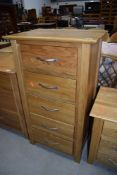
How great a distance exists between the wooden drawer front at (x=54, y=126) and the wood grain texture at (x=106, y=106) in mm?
252

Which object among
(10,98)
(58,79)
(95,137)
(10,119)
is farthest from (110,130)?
(10,119)

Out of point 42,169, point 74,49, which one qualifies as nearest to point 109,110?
point 74,49

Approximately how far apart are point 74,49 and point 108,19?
16.0 feet

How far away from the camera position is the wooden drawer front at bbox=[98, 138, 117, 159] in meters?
1.01

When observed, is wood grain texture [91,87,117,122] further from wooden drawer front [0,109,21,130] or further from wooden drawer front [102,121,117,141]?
wooden drawer front [0,109,21,130]

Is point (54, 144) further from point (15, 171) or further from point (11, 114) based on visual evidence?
point (11, 114)

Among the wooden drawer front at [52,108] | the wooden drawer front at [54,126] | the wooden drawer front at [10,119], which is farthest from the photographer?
the wooden drawer front at [10,119]

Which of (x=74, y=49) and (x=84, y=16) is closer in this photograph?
(x=74, y=49)

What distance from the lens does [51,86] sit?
0.95 metres

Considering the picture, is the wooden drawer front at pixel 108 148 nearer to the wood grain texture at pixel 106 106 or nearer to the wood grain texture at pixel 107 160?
the wood grain texture at pixel 107 160

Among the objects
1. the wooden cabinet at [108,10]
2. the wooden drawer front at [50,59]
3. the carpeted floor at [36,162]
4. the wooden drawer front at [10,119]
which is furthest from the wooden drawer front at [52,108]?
the wooden cabinet at [108,10]

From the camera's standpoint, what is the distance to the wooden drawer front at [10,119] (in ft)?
4.61

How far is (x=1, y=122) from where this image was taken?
5.21 feet

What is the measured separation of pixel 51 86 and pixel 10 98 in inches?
20.7
